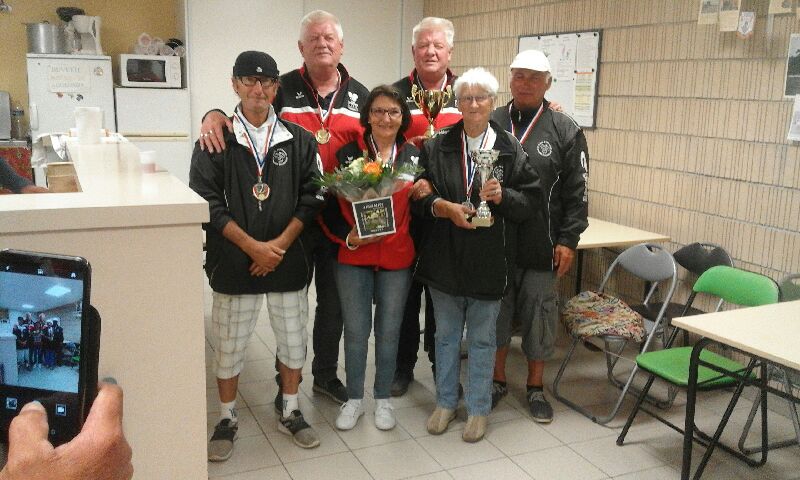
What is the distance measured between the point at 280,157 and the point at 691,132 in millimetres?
2340

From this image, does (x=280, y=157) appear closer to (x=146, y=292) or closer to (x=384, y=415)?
(x=384, y=415)

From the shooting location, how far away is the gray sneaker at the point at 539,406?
3215 mm

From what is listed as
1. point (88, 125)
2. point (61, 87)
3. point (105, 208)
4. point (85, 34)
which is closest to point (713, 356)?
point (105, 208)

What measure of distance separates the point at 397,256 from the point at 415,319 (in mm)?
671

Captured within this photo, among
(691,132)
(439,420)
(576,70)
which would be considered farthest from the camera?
(576,70)

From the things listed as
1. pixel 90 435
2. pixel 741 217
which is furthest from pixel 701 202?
pixel 90 435

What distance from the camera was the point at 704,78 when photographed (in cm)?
365

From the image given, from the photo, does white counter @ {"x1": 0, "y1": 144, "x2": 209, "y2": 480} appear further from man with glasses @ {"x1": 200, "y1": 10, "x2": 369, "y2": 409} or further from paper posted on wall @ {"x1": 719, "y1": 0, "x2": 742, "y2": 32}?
paper posted on wall @ {"x1": 719, "y1": 0, "x2": 742, "y2": 32}

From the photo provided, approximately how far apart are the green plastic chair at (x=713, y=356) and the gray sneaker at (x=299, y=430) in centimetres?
135

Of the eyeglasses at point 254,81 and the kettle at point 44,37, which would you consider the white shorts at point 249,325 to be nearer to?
the eyeglasses at point 254,81

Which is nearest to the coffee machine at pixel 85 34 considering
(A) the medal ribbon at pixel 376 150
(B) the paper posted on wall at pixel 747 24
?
(A) the medal ribbon at pixel 376 150

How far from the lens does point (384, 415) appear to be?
3111 millimetres

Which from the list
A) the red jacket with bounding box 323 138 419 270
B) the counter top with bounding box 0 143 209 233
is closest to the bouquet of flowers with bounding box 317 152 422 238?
the red jacket with bounding box 323 138 419 270

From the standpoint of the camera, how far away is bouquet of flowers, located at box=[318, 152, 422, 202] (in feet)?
8.66
